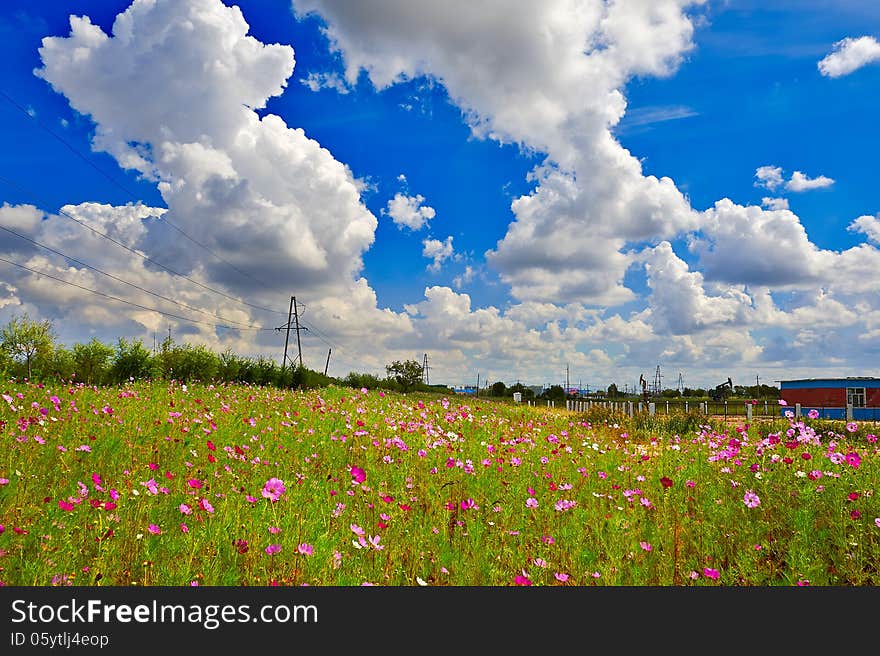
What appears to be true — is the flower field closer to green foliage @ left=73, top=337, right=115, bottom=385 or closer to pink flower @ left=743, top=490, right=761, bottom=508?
pink flower @ left=743, top=490, right=761, bottom=508

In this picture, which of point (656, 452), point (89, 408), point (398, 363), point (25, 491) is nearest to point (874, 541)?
point (656, 452)

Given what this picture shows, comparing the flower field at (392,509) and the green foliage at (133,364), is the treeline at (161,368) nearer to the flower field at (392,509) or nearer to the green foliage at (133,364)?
the green foliage at (133,364)

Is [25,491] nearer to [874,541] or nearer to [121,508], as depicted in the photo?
[121,508]

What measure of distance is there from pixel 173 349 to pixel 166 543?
24.3 m

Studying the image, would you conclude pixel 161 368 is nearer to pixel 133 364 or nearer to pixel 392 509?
pixel 133 364

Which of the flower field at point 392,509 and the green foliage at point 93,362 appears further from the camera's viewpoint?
the green foliage at point 93,362

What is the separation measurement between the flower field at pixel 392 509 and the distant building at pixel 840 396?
3364 centimetres

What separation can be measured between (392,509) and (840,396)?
39716mm

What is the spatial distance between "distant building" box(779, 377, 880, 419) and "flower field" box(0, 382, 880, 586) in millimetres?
33636

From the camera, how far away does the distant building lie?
1377 inches

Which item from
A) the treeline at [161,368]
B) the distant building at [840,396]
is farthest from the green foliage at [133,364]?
the distant building at [840,396]

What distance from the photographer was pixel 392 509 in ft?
17.3

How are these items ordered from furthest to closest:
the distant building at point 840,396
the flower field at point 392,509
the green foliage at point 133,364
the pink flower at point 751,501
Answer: the distant building at point 840,396 < the green foliage at point 133,364 < the pink flower at point 751,501 < the flower field at point 392,509

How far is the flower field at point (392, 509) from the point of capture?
368 centimetres
